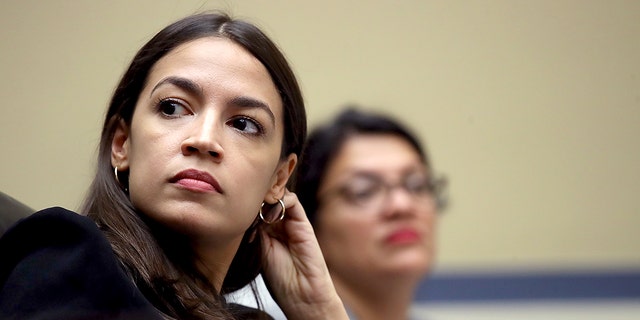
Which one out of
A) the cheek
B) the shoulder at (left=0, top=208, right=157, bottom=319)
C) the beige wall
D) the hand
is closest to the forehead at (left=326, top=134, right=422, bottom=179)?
the cheek

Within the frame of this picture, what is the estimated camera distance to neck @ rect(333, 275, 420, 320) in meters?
2.43

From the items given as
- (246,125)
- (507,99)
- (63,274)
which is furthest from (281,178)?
(507,99)

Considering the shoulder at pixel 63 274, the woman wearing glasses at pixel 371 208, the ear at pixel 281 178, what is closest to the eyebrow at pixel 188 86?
the ear at pixel 281 178

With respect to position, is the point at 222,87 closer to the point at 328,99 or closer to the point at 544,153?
the point at 328,99

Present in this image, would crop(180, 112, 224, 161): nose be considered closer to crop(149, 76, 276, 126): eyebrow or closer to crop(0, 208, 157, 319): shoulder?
crop(149, 76, 276, 126): eyebrow

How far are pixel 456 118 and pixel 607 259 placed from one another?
804 mm

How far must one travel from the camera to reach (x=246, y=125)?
1617 millimetres

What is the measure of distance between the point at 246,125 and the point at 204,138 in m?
0.12

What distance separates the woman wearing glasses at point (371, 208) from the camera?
2439 mm

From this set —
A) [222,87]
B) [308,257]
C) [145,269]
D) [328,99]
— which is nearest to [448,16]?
[328,99]

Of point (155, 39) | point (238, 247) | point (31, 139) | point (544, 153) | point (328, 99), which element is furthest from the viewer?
point (544, 153)

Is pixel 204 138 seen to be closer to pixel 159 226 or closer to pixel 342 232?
pixel 159 226

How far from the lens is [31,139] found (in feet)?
9.38

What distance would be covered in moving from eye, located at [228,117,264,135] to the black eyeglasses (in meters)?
0.90
